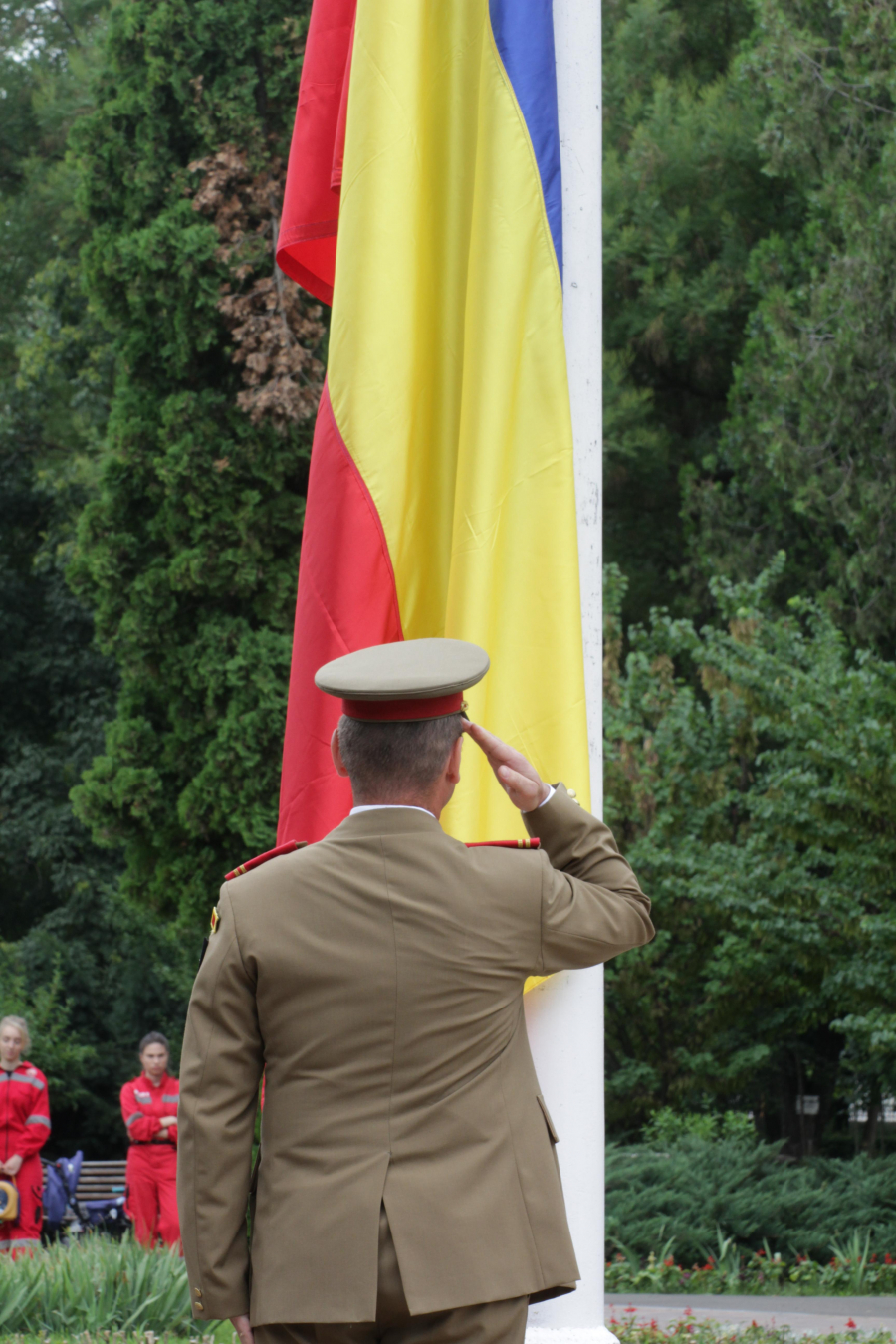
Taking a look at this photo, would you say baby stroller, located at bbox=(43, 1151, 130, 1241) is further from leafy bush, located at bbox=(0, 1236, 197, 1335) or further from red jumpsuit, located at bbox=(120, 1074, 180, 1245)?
leafy bush, located at bbox=(0, 1236, 197, 1335)

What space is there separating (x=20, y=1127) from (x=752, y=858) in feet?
17.5

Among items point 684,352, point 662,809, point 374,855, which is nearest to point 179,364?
point 662,809

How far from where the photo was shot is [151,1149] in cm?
923

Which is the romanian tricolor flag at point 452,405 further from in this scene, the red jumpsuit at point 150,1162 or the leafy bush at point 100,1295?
the red jumpsuit at point 150,1162

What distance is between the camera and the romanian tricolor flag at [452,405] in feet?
10.8

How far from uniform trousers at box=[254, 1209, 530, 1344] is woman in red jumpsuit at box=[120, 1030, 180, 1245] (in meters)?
7.42

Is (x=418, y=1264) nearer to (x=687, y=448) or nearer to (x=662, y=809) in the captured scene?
(x=662, y=809)

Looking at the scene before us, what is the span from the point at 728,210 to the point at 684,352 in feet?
7.24

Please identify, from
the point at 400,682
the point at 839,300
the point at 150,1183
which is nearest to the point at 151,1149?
the point at 150,1183

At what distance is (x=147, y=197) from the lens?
13734 mm

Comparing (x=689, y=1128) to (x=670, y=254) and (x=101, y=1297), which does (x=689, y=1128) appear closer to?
(x=101, y=1297)

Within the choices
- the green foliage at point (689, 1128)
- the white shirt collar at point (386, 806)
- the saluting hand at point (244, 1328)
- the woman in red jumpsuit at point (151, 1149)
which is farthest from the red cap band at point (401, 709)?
the green foliage at point (689, 1128)

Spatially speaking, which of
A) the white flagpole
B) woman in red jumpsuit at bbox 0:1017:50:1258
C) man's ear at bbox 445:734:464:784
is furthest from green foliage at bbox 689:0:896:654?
man's ear at bbox 445:734:464:784

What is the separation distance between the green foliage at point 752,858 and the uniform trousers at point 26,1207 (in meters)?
4.77
